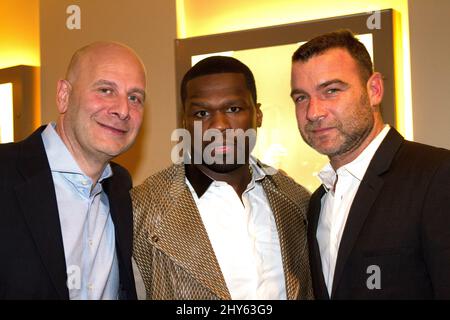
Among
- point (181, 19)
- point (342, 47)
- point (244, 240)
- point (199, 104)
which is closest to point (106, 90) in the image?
point (199, 104)

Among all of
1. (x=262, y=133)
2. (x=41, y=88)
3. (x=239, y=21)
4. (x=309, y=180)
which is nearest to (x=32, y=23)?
(x=41, y=88)

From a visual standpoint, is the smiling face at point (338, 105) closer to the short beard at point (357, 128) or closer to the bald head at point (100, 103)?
the short beard at point (357, 128)

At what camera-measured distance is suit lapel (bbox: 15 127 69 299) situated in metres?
1.79

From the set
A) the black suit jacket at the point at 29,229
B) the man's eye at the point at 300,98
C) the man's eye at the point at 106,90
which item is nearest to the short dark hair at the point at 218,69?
the man's eye at the point at 300,98

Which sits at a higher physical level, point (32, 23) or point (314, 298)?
point (32, 23)

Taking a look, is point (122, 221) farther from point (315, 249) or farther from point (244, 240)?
point (315, 249)

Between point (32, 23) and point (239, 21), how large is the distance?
5.17ft

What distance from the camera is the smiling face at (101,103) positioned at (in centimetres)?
202

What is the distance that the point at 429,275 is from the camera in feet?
5.63

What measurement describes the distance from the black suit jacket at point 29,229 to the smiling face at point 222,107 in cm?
59

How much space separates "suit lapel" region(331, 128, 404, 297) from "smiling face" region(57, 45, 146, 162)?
0.82m

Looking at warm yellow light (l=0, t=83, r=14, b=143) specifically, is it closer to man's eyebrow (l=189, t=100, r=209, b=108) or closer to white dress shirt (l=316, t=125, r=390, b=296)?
man's eyebrow (l=189, t=100, r=209, b=108)

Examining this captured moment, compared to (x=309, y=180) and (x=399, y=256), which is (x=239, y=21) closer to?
(x=309, y=180)
